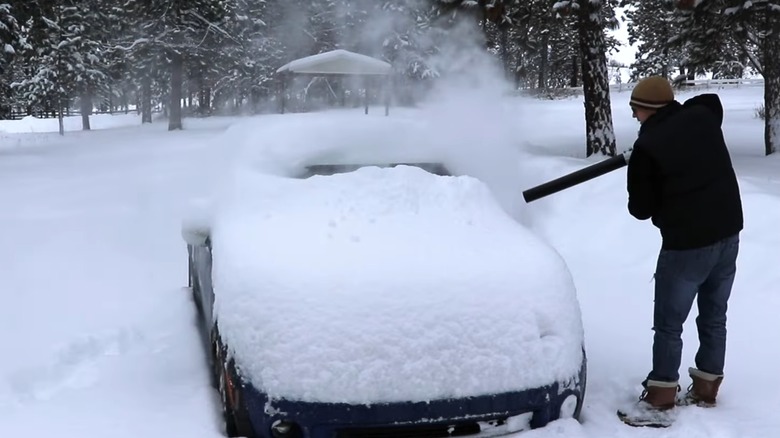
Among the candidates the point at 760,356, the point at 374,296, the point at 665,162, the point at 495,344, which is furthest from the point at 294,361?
the point at 760,356

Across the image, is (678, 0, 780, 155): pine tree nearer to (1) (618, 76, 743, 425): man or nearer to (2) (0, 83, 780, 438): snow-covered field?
(2) (0, 83, 780, 438): snow-covered field

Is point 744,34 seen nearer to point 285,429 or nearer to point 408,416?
point 408,416

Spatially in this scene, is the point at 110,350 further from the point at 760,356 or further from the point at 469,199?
the point at 760,356

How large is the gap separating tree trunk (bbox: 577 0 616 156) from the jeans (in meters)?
8.77

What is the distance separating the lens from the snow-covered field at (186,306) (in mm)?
3373

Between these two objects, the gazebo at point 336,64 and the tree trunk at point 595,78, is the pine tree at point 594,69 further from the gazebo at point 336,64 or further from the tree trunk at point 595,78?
the gazebo at point 336,64

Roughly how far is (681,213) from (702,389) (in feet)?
3.15

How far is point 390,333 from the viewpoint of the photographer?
9.03ft

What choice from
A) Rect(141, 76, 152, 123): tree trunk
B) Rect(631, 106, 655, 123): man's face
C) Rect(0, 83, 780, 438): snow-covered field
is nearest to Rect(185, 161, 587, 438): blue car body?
Rect(0, 83, 780, 438): snow-covered field

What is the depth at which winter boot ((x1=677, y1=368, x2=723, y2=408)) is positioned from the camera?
346 centimetres

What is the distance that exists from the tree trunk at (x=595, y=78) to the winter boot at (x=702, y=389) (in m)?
8.83

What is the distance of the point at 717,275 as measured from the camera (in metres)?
3.37

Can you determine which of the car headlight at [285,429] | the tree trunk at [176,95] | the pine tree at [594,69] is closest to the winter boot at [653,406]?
the car headlight at [285,429]

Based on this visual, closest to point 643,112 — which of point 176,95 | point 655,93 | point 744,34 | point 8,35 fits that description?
point 655,93
